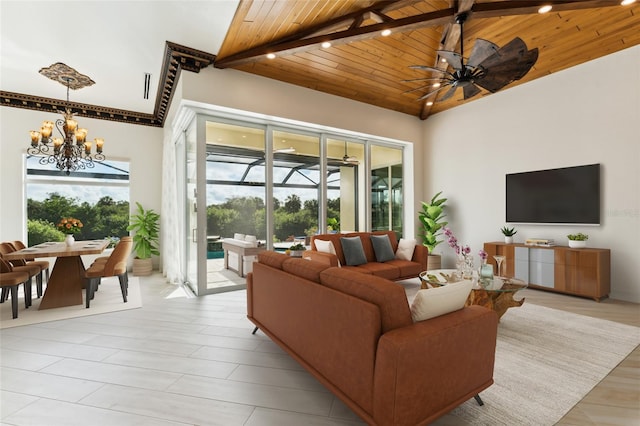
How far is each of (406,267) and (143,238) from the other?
513 cm

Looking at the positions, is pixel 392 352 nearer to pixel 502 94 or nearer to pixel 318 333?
pixel 318 333

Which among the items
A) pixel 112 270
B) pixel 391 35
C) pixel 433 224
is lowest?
pixel 112 270

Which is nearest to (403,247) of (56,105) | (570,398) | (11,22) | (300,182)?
(300,182)

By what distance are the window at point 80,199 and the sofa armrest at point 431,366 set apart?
6.62 m

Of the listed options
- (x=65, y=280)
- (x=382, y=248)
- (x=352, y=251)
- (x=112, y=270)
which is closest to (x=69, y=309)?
(x=65, y=280)

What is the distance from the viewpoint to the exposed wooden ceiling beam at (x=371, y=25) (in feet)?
10.5

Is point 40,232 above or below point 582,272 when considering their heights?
above

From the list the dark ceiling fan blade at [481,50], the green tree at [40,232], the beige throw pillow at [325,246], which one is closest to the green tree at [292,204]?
the beige throw pillow at [325,246]

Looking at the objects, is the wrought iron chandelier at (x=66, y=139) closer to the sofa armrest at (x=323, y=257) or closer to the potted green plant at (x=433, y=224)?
the sofa armrest at (x=323, y=257)

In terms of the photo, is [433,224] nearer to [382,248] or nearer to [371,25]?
[382,248]

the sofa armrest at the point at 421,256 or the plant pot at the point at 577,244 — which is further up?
the plant pot at the point at 577,244

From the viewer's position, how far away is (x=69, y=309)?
3809 mm

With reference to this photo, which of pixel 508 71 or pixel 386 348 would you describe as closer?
pixel 386 348

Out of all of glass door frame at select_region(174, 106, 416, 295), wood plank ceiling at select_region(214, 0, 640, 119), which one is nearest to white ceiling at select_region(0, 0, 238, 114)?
wood plank ceiling at select_region(214, 0, 640, 119)
